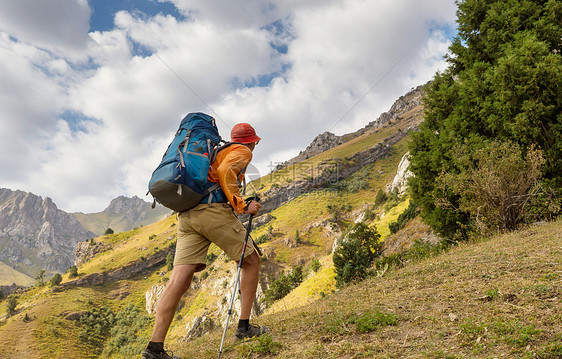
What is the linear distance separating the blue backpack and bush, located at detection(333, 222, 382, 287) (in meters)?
14.1

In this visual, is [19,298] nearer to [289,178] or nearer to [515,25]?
[289,178]

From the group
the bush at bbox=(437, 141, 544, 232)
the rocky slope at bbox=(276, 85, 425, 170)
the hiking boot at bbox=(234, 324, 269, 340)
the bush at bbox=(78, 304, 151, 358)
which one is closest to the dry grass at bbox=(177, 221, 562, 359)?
the hiking boot at bbox=(234, 324, 269, 340)

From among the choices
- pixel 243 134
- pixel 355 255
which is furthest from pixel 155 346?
pixel 355 255

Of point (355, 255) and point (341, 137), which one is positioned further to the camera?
point (341, 137)

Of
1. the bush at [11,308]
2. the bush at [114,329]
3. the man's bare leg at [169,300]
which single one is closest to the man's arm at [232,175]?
the man's bare leg at [169,300]

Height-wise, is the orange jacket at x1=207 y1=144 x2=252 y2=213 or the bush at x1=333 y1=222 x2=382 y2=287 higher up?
the orange jacket at x1=207 y1=144 x2=252 y2=213

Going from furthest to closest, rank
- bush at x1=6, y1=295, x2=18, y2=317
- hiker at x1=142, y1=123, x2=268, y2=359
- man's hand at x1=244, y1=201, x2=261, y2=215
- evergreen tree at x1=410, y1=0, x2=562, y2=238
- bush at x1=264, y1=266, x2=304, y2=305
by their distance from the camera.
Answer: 1. bush at x1=6, y1=295, x2=18, y2=317
2. bush at x1=264, y1=266, x2=304, y2=305
3. evergreen tree at x1=410, y1=0, x2=562, y2=238
4. man's hand at x1=244, y1=201, x2=261, y2=215
5. hiker at x1=142, y1=123, x2=268, y2=359

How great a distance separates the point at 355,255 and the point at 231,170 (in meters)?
16.5

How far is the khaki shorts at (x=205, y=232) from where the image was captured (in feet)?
11.6

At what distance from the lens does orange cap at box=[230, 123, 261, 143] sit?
4.04 metres

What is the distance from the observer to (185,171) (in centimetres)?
333

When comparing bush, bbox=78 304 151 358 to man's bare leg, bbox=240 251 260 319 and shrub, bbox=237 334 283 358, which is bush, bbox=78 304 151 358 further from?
shrub, bbox=237 334 283 358

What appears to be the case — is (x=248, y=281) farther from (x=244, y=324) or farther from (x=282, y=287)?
(x=282, y=287)

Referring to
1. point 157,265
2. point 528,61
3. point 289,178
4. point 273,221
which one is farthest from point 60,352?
point 528,61
